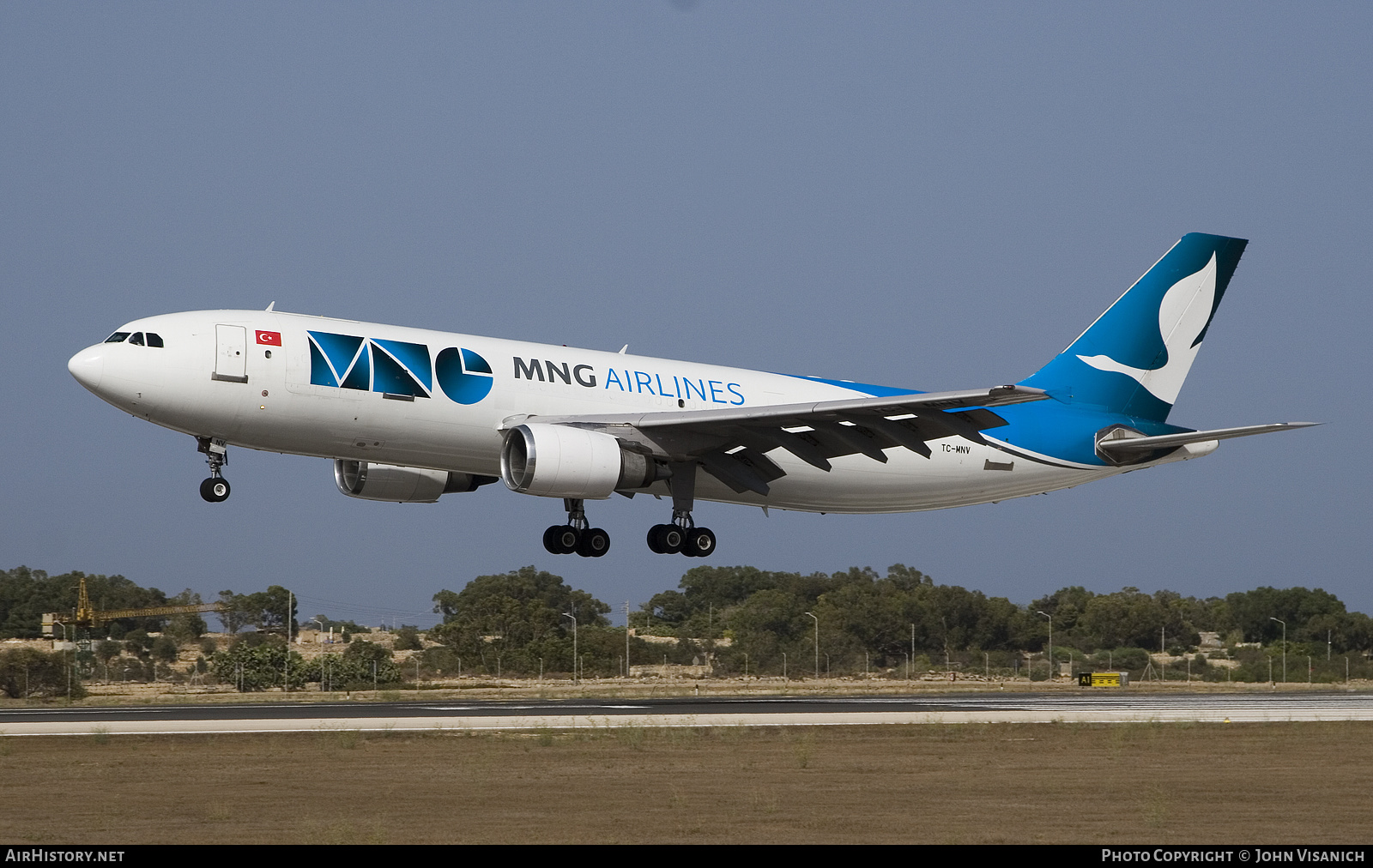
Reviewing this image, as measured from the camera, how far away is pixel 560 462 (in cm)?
3203

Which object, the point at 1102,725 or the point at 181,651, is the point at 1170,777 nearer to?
the point at 1102,725

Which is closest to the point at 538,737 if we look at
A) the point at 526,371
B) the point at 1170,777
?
the point at 526,371

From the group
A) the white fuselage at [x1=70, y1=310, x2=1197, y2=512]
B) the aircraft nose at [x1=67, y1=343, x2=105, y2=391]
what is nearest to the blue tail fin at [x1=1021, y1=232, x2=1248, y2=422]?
the white fuselage at [x1=70, y1=310, x2=1197, y2=512]

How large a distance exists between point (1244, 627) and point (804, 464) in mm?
82503

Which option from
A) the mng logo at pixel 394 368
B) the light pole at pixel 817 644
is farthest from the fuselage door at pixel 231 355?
the light pole at pixel 817 644

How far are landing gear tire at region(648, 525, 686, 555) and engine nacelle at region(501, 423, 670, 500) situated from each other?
3.20 meters

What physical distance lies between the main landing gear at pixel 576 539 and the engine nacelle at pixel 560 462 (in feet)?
8.48

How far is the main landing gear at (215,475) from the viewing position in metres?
32.0

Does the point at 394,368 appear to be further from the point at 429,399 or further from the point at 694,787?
the point at 694,787

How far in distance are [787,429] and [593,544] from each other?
17.2 feet

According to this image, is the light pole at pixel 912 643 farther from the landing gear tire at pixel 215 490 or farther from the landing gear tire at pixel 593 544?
the landing gear tire at pixel 215 490

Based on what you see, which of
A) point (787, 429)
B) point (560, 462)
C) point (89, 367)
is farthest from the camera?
point (787, 429)

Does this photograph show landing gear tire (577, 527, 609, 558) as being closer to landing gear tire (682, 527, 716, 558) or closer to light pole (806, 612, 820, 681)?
landing gear tire (682, 527, 716, 558)

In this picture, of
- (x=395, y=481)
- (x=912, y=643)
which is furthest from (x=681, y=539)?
(x=912, y=643)
